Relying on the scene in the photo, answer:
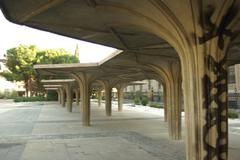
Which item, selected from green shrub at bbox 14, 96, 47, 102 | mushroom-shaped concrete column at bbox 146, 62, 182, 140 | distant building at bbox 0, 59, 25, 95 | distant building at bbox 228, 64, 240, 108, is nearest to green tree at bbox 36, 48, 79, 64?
green shrub at bbox 14, 96, 47, 102

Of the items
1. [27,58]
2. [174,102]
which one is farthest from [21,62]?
[174,102]

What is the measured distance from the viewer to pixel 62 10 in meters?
8.23

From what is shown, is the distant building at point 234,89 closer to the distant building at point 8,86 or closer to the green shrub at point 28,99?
the green shrub at point 28,99

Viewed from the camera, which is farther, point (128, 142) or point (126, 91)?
point (126, 91)

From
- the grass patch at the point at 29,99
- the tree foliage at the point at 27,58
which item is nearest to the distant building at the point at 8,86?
the grass patch at the point at 29,99

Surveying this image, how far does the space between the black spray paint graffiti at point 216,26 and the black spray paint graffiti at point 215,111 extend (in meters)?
0.42

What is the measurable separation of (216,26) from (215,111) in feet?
5.94

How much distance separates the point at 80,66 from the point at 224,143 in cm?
1332

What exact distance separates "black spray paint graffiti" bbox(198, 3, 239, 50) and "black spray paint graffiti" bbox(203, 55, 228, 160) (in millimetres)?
421

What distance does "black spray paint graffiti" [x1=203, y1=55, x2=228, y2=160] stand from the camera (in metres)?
7.32

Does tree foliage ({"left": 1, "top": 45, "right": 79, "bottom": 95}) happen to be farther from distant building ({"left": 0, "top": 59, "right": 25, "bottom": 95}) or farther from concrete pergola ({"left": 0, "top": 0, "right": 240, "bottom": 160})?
concrete pergola ({"left": 0, "top": 0, "right": 240, "bottom": 160})

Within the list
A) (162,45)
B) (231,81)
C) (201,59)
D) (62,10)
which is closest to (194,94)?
(201,59)

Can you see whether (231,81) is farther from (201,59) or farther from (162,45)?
(201,59)

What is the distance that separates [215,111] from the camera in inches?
290
